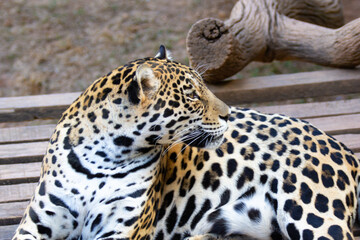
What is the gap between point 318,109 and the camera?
189 inches

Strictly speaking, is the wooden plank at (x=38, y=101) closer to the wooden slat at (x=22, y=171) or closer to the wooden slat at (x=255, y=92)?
the wooden slat at (x=255, y=92)

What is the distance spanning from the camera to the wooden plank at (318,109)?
15.6ft

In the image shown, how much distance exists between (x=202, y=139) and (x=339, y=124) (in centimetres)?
214

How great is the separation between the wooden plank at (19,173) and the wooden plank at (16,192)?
0.22 feet

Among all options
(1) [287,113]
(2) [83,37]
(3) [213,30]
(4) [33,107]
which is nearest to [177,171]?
(3) [213,30]

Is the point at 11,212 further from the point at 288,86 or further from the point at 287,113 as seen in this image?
the point at 288,86

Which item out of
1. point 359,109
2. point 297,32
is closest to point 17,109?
point 297,32

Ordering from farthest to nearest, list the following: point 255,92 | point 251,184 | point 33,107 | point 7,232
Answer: point 255,92 < point 33,107 < point 7,232 < point 251,184

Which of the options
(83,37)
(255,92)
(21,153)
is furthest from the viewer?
(83,37)

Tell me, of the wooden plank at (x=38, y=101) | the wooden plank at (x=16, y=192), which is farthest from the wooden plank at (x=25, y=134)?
the wooden plank at (x=16, y=192)

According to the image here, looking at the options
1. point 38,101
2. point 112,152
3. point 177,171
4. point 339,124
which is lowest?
point 339,124

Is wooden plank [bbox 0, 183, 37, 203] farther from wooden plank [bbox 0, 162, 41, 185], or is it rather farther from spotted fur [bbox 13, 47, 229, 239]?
spotted fur [bbox 13, 47, 229, 239]

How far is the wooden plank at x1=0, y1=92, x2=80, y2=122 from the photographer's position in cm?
473

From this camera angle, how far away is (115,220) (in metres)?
2.74
